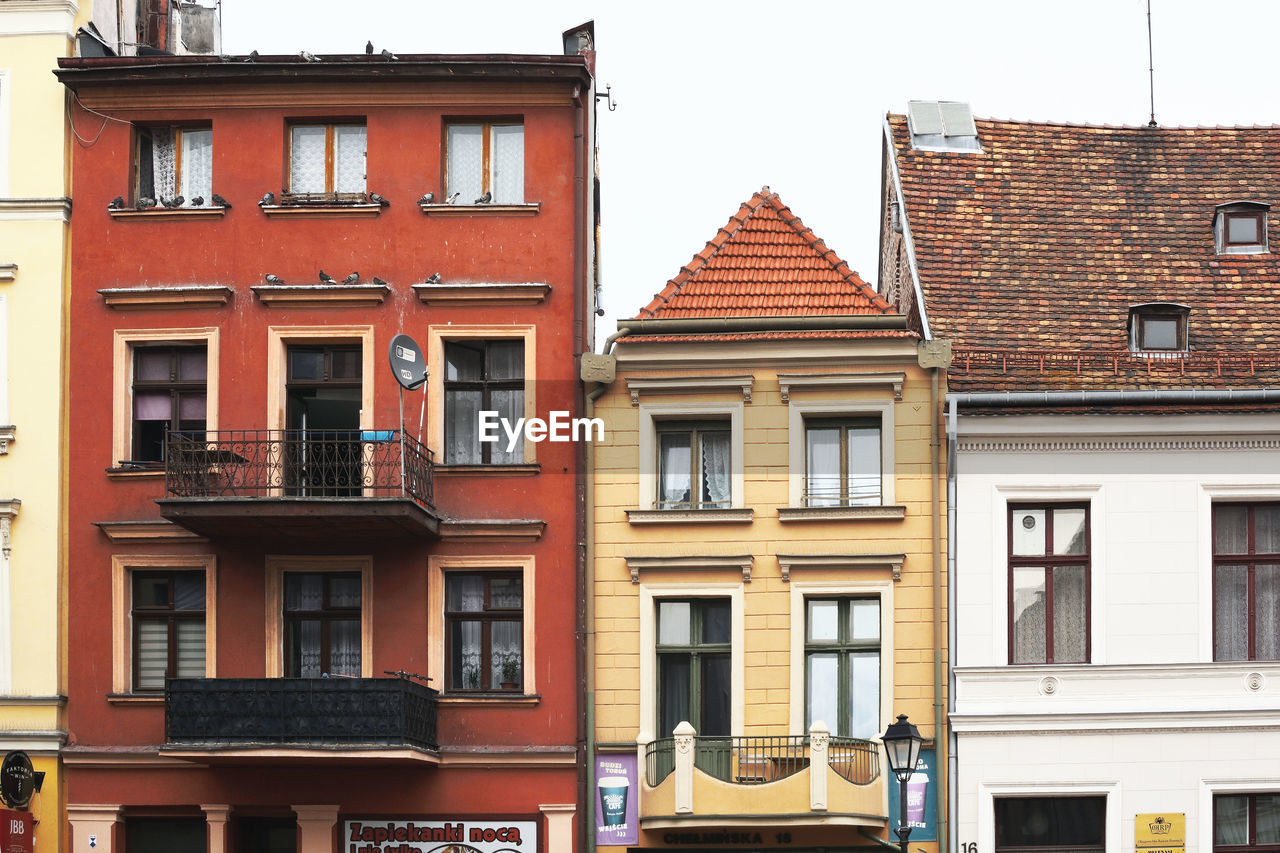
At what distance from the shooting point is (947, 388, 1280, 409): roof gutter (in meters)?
27.2

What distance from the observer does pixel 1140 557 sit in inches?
1079

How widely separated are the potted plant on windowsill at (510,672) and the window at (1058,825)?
268 inches

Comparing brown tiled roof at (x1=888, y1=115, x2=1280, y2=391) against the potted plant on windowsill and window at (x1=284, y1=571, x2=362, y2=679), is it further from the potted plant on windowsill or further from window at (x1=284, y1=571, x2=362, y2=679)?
window at (x1=284, y1=571, x2=362, y2=679)

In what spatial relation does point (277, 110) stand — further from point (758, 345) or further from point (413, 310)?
point (758, 345)

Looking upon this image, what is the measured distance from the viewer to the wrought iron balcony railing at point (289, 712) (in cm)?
2592

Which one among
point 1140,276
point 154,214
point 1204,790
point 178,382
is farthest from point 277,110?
point 1204,790

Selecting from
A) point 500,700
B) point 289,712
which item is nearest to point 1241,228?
point 500,700

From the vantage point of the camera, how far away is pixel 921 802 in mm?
26797

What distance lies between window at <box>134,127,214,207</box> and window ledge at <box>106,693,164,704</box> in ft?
23.4

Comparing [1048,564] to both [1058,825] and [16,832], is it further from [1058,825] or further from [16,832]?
[16,832]

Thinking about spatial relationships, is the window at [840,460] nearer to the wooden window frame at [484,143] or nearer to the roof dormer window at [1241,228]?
the wooden window frame at [484,143]

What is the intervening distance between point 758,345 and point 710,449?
5.34ft

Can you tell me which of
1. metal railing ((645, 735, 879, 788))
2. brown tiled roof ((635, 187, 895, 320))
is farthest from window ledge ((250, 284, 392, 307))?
metal railing ((645, 735, 879, 788))

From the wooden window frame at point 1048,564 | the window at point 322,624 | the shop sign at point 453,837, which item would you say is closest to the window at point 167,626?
the window at point 322,624
